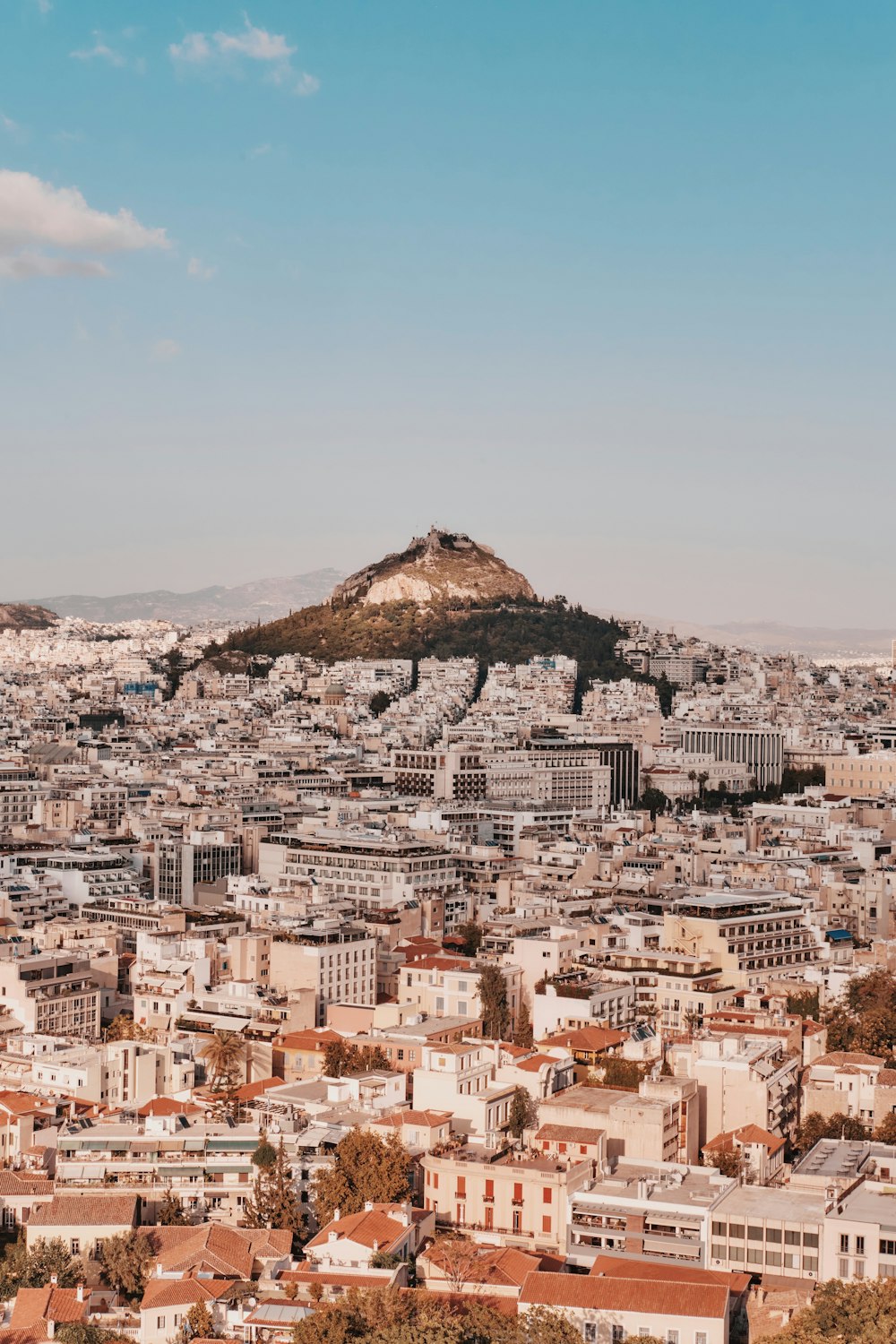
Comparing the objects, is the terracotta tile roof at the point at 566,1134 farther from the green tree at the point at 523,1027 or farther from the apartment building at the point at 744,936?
the apartment building at the point at 744,936

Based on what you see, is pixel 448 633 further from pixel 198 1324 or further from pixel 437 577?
pixel 198 1324

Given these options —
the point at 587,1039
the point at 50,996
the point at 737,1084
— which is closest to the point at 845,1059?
the point at 737,1084

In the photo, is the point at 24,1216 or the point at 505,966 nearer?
the point at 24,1216

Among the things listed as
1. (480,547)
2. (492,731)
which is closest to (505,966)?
(492,731)

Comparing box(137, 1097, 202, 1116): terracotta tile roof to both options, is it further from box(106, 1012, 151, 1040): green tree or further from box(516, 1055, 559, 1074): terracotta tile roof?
box(106, 1012, 151, 1040): green tree

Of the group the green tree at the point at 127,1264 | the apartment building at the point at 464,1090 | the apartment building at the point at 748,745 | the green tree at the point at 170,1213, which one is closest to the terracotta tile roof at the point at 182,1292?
the green tree at the point at 127,1264

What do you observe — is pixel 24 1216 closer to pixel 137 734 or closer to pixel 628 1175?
pixel 628 1175

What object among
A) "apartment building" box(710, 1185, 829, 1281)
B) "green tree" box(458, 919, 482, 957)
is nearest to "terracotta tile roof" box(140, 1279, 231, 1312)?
"apartment building" box(710, 1185, 829, 1281)
